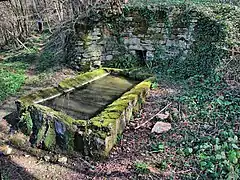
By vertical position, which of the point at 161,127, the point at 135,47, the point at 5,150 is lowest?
the point at 5,150

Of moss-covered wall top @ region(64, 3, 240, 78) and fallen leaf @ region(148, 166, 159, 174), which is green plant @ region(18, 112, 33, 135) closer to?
fallen leaf @ region(148, 166, 159, 174)

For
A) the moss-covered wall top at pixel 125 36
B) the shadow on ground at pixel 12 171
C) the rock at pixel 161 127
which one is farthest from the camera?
the moss-covered wall top at pixel 125 36

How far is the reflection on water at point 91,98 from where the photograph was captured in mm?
5432

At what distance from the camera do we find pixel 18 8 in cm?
1120

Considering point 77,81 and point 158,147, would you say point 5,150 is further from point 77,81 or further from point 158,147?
point 158,147

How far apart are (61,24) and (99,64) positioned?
1954 millimetres

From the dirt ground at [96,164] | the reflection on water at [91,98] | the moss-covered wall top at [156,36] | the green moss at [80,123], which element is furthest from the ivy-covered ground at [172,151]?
the moss-covered wall top at [156,36]

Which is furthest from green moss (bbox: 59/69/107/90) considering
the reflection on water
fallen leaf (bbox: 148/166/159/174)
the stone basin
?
fallen leaf (bbox: 148/166/159/174)

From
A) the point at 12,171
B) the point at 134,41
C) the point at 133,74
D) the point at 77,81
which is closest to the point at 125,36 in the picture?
the point at 134,41

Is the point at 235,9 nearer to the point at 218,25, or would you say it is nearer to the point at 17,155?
the point at 218,25

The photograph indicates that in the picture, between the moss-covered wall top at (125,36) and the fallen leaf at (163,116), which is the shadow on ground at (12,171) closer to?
the fallen leaf at (163,116)

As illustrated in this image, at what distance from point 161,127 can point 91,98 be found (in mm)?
1707

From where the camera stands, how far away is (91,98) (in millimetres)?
6000

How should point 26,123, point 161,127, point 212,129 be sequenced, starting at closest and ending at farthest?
1. point 212,129
2. point 161,127
3. point 26,123
